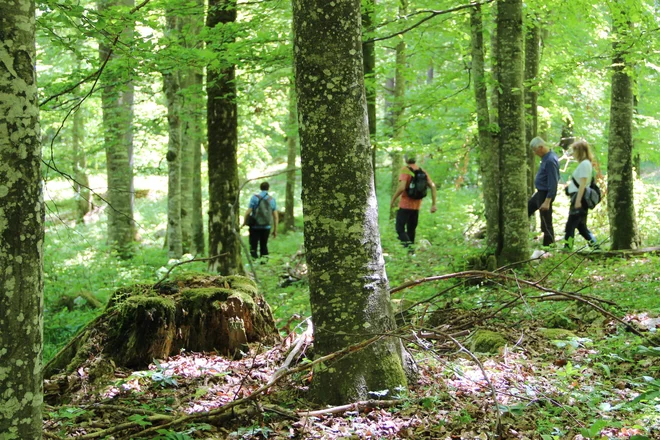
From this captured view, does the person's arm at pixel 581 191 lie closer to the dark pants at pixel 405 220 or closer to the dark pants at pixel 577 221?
the dark pants at pixel 577 221

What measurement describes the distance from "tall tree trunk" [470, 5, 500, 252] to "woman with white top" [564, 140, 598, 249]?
161cm

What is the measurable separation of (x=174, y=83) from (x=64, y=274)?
4.48m

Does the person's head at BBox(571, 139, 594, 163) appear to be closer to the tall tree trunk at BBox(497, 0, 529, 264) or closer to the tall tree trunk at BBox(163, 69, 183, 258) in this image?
the tall tree trunk at BBox(497, 0, 529, 264)

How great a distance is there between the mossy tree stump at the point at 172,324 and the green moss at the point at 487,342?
1.96m

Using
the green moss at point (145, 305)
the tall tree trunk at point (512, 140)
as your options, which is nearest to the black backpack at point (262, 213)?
the tall tree trunk at point (512, 140)

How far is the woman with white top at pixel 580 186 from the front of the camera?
9.31 metres

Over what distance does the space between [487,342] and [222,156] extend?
16.3 ft

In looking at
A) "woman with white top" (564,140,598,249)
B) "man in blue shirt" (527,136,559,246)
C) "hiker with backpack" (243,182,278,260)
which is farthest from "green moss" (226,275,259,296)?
"hiker with backpack" (243,182,278,260)

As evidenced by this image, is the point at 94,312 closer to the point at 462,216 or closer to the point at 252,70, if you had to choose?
the point at 252,70

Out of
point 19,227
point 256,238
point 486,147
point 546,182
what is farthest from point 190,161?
point 19,227

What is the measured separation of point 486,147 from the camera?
→ 893 centimetres

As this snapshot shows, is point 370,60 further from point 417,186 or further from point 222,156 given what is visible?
point 222,156

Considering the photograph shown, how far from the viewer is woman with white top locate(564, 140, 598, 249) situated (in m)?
9.31

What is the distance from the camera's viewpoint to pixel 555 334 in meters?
5.22
